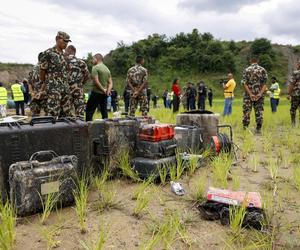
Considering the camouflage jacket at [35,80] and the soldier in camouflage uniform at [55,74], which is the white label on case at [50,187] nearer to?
the soldier in camouflage uniform at [55,74]

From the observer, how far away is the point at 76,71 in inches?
225

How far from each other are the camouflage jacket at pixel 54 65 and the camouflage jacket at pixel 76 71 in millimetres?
545

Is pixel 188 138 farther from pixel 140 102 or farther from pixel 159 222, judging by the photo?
pixel 140 102

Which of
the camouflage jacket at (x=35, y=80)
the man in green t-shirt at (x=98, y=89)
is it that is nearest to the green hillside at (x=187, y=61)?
the man in green t-shirt at (x=98, y=89)

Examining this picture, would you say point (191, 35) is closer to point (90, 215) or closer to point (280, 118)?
point (280, 118)

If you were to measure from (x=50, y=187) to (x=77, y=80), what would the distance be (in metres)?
2.84

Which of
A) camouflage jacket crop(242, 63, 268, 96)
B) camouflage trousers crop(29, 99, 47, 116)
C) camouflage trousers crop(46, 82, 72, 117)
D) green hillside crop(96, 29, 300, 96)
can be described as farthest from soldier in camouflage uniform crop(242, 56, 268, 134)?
green hillside crop(96, 29, 300, 96)

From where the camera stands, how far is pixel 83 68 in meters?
5.80

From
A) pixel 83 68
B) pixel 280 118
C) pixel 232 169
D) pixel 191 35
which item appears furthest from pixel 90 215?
pixel 191 35

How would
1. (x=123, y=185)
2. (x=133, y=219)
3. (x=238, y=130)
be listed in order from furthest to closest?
(x=238, y=130)
(x=123, y=185)
(x=133, y=219)

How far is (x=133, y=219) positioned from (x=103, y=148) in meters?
1.39

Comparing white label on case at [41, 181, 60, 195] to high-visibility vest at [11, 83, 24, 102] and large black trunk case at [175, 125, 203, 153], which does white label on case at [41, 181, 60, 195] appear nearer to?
large black trunk case at [175, 125, 203, 153]

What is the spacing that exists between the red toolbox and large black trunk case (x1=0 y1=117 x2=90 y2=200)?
0.86m

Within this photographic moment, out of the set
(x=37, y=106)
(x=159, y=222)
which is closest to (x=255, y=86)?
(x=37, y=106)
